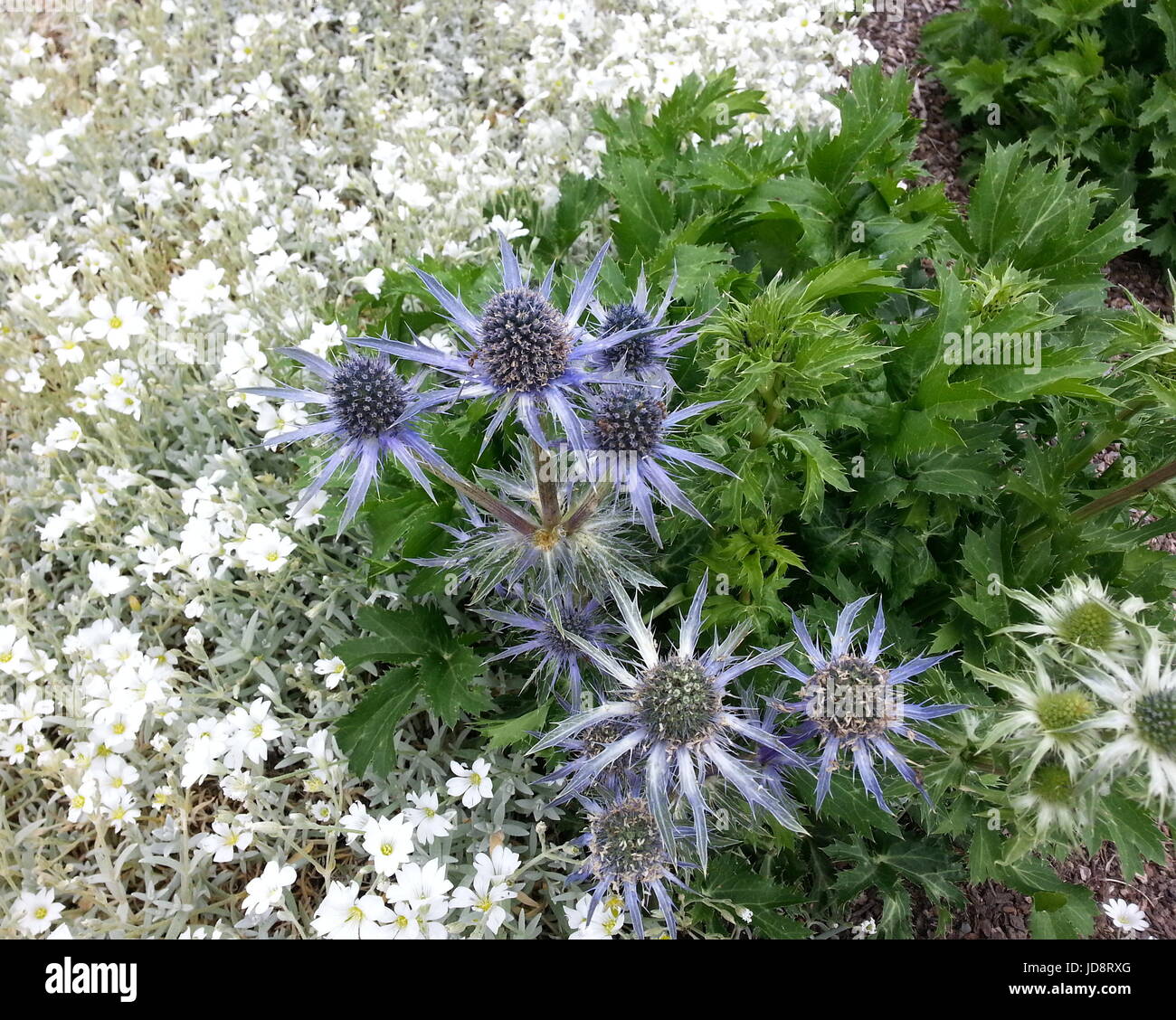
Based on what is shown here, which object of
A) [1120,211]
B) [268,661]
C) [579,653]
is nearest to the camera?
[579,653]

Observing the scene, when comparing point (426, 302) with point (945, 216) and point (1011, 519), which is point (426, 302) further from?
point (1011, 519)

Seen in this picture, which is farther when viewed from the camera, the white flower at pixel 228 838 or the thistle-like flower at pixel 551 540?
the white flower at pixel 228 838

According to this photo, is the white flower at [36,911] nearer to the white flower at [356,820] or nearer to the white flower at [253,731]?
the white flower at [253,731]

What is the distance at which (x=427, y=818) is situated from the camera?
2568mm

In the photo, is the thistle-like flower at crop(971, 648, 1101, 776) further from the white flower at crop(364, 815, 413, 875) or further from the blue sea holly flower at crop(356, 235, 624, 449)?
the white flower at crop(364, 815, 413, 875)

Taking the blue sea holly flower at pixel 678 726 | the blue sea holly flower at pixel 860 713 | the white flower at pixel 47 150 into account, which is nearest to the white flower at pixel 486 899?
the blue sea holly flower at pixel 678 726

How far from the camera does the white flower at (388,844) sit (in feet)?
7.57

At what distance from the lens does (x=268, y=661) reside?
3.08 metres

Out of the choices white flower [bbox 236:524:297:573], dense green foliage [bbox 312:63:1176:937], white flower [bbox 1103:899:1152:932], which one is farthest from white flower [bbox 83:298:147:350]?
white flower [bbox 1103:899:1152:932]

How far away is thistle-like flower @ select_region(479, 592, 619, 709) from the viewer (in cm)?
231

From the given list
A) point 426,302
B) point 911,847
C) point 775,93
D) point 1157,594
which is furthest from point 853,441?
point 775,93

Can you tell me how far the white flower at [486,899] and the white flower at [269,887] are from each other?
0.48 m

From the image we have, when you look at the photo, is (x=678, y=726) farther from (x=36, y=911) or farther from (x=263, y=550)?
(x=36, y=911)

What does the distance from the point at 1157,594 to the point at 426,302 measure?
8.20 ft
